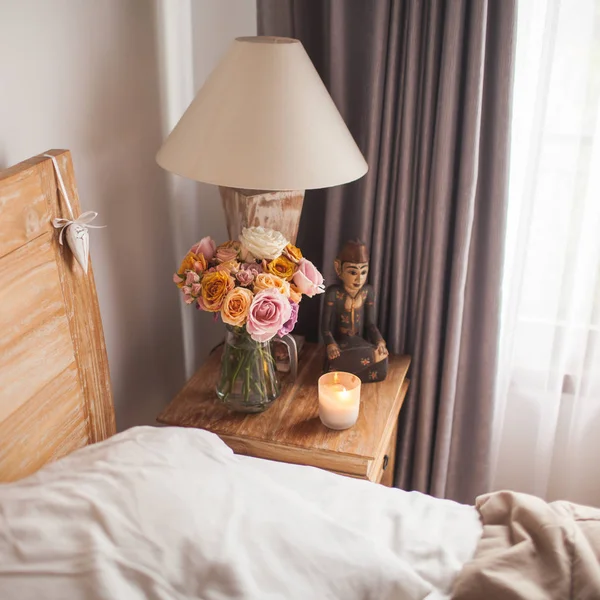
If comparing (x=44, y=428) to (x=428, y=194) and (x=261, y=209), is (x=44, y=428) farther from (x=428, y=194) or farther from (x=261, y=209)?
(x=428, y=194)

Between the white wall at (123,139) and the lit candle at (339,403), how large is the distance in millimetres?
492

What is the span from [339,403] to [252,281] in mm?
309

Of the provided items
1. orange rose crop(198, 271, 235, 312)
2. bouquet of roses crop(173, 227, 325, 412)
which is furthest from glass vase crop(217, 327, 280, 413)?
orange rose crop(198, 271, 235, 312)

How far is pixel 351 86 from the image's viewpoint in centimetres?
160

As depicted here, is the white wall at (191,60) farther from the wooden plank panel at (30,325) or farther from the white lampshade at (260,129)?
the wooden plank panel at (30,325)

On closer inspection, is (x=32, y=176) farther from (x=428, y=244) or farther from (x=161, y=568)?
(x=428, y=244)

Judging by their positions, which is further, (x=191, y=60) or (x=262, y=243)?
(x=191, y=60)

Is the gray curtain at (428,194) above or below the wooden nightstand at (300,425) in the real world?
above

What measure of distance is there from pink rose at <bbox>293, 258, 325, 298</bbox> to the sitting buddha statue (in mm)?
172

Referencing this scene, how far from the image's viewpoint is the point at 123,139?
148 cm

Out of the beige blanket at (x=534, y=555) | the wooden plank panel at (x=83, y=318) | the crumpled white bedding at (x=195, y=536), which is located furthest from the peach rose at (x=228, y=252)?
the beige blanket at (x=534, y=555)

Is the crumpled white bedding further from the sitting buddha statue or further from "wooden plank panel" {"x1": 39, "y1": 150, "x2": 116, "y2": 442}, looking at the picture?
the sitting buddha statue

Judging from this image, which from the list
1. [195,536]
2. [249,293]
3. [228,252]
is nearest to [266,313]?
[249,293]

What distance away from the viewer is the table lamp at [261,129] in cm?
124
